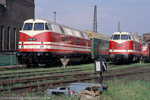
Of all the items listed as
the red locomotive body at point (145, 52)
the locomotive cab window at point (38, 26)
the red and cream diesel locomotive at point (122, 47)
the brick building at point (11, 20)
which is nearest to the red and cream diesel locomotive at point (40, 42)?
the locomotive cab window at point (38, 26)

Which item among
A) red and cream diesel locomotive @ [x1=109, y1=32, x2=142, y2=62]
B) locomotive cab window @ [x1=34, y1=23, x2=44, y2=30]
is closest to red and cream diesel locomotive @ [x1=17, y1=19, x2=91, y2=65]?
locomotive cab window @ [x1=34, y1=23, x2=44, y2=30]

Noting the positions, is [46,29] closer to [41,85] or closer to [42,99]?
[41,85]

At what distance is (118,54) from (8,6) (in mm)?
23244

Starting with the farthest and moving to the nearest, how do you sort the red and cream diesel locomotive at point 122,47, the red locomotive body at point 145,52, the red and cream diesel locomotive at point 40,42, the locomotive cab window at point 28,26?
the red locomotive body at point 145,52, the red and cream diesel locomotive at point 122,47, the locomotive cab window at point 28,26, the red and cream diesel locomotive at point 40,42

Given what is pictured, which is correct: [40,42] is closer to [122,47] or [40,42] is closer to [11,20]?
[122,47]

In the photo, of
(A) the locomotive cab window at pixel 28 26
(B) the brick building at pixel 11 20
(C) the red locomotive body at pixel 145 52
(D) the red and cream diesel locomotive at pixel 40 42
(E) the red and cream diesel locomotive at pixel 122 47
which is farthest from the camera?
(B) the brick building at pixel 11 20

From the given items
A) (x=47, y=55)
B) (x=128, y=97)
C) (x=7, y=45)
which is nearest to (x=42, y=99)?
(x=128, y=97)

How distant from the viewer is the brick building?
38528 millimetres

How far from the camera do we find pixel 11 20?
41.2 meters

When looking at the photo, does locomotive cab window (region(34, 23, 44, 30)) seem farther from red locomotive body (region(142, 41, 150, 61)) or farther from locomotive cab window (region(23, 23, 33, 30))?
red locomotive body (region(142, 41, 150, 61))

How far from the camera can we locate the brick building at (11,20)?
38.5m

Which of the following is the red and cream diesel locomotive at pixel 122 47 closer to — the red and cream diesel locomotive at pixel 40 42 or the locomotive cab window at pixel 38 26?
the red and cream diesel locomotive at pixel 40 42

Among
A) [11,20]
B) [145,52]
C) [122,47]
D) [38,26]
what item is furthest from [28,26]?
[11,20]

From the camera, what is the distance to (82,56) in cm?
2625
